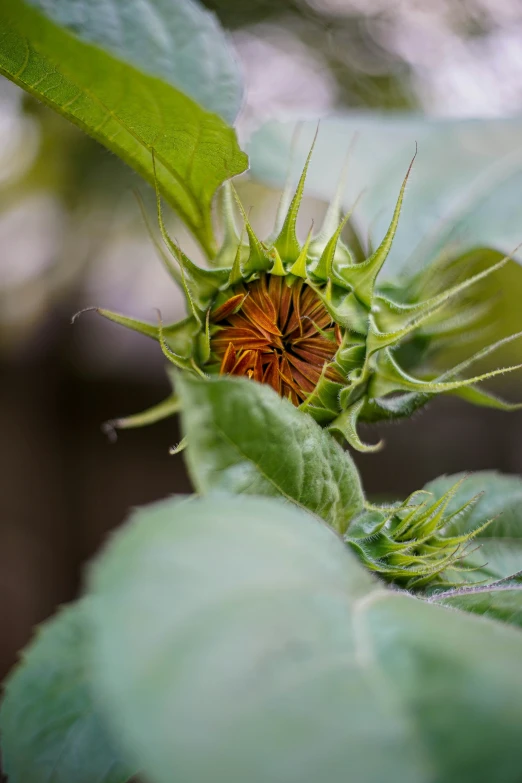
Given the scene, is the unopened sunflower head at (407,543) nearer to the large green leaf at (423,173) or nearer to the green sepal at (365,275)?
the green sepal at (365,275)

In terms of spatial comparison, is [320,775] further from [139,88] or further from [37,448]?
[37,448]

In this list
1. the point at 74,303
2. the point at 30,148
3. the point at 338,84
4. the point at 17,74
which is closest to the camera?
the point at 17,74

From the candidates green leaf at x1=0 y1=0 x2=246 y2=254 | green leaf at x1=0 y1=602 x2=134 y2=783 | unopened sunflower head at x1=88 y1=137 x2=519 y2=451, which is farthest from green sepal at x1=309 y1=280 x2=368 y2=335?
green leaf at x1=0 y1=602 x2=134 y2=783

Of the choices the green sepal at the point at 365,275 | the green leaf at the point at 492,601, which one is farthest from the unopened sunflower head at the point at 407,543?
the green sepal at the point at 365,275

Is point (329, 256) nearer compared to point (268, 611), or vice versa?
point (268, 611)

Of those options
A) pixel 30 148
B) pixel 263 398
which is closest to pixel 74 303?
pixel 30 148

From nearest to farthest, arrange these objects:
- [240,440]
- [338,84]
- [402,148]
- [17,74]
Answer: [240,440] → [17,74] → [402,148] → [338,84]

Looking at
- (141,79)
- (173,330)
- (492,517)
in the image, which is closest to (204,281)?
(173,330)
